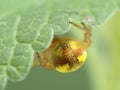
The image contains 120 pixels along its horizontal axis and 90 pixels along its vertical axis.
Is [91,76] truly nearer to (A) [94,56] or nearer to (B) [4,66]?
(A) [94,56]

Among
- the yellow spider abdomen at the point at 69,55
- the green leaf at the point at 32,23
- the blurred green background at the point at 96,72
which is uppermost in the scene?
the green leaf at the point at 32,23

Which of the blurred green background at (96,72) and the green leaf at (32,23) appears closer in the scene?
the green leaf at (32,23)

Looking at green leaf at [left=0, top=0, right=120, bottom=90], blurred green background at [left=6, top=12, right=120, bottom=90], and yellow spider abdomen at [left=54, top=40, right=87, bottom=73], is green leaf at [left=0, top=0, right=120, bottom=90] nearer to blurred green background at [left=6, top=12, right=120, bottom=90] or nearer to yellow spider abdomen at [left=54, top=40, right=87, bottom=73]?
yellow spider abdomen at [left=54, top=40, right=87, bottom=73]

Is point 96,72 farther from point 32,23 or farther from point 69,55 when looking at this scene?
point 32,23

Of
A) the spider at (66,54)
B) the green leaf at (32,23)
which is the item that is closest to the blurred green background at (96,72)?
the spider at (66,54)

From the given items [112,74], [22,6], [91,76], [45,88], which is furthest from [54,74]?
[22,6]

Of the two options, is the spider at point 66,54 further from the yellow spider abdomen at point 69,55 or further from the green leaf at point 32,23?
the green leaf at point 32,23
